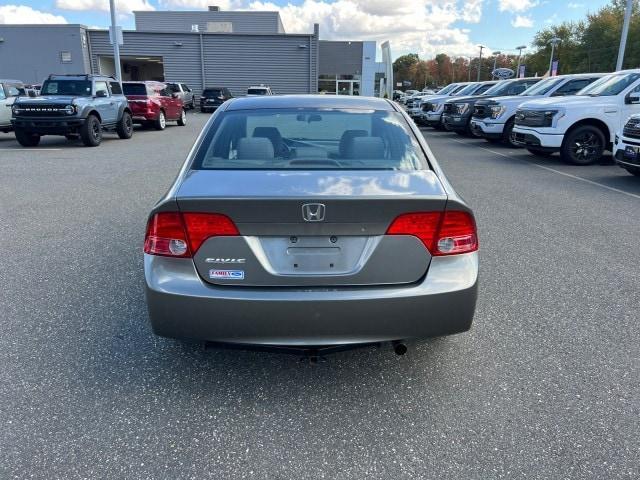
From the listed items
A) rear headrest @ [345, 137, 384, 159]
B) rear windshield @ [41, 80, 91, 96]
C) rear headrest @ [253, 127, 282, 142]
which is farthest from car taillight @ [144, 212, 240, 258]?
rear windshield @ [41, 80, 91, 96]

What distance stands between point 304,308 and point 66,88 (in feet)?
48.8

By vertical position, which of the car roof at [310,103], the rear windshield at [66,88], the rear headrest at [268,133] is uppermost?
the rear windshield at [66,88]

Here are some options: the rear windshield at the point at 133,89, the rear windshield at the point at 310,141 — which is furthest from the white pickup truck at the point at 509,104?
the rear windshield at the point at 133,89

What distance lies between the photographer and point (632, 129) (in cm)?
858

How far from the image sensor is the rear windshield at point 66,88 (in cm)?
1462

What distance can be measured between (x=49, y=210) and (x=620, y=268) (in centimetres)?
701

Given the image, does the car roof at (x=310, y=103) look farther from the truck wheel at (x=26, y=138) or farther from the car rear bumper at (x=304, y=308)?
the truck wheel at (x=26, y=138)

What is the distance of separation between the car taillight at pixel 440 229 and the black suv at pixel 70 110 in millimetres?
13398

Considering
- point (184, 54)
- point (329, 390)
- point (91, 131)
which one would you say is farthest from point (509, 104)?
point (184, 54)

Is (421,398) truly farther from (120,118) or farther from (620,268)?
(120,118)

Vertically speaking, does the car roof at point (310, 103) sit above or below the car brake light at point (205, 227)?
above

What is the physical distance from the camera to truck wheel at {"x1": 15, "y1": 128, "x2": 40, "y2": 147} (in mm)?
13969

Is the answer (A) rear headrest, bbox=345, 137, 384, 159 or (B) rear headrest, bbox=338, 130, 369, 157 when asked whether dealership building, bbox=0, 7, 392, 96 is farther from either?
(A) rear headrest, bbox=345, 137, 384, 159

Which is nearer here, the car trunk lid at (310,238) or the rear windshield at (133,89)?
the car trunk lid at (310,238)
